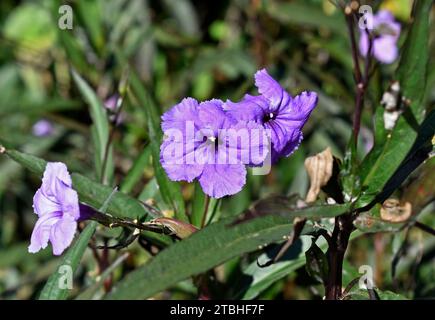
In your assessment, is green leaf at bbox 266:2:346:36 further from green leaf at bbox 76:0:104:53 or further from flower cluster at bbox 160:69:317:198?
flower cluster at bbox 160:69:317:198

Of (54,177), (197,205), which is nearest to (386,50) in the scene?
(197,205)

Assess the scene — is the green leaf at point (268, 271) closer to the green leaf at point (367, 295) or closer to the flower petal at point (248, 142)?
the green leaf at point (367, 295)

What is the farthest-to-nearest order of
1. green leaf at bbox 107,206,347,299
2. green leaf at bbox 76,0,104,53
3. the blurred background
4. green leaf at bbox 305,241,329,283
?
green leaf at bbox 76,0,104,53 → the blurred background → green leaf at bbox 305,241,329,283 → green leaf at bbox 107,206,347,299

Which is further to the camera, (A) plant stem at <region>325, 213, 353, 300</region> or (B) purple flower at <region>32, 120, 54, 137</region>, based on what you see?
(B) purple flower at <region>32, 120, 54, 137</region>

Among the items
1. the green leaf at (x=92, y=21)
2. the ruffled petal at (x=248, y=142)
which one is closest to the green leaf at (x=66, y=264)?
the ruffled petal at (x=248, y=142)

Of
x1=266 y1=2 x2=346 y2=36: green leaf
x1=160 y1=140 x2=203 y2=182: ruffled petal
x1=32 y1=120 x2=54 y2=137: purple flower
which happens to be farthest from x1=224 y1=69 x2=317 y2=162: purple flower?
x1=32 y1=120 x2=54 y2=137: purple flower

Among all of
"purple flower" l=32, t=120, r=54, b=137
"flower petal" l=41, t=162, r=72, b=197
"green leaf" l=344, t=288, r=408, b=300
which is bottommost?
"green leaf" l=344, t=288, r=408, b=300
